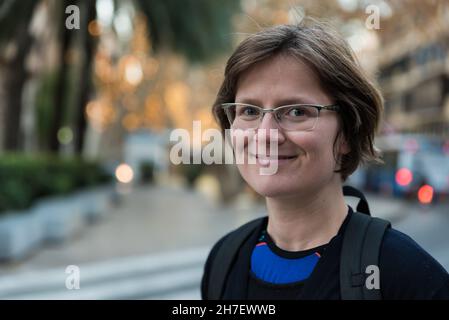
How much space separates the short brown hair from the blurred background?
0.16 metres

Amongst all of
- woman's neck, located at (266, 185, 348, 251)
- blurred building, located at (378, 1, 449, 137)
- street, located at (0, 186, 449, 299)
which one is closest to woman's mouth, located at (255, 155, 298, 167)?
woman's neck, located at (266, 185, 348, 251)

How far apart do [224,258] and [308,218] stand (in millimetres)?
263

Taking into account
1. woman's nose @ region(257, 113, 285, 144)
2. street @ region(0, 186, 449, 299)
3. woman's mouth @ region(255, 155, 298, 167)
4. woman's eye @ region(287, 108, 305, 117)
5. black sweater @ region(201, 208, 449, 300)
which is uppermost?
woman's eye @ region(287, 108, 305, 117)

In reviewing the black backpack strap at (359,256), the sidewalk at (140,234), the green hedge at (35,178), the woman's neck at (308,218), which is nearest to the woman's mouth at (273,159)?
the woman's neck at (308,218)

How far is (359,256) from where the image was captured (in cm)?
137

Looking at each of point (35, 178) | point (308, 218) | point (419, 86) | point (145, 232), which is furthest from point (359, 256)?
point (419, 86)

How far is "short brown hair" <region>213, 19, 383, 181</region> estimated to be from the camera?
1.45 metres

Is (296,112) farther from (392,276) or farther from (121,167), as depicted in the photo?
(121,167)

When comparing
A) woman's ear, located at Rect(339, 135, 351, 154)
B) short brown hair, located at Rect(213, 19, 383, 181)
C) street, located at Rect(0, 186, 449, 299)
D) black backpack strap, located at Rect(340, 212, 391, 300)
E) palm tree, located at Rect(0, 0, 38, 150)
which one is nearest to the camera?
black backpack strap, located at Rect(340, 212, 391, 300)

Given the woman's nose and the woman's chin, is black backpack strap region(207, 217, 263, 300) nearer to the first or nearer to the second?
the woman's chin

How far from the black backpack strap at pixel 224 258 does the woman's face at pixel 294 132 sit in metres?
0.23
